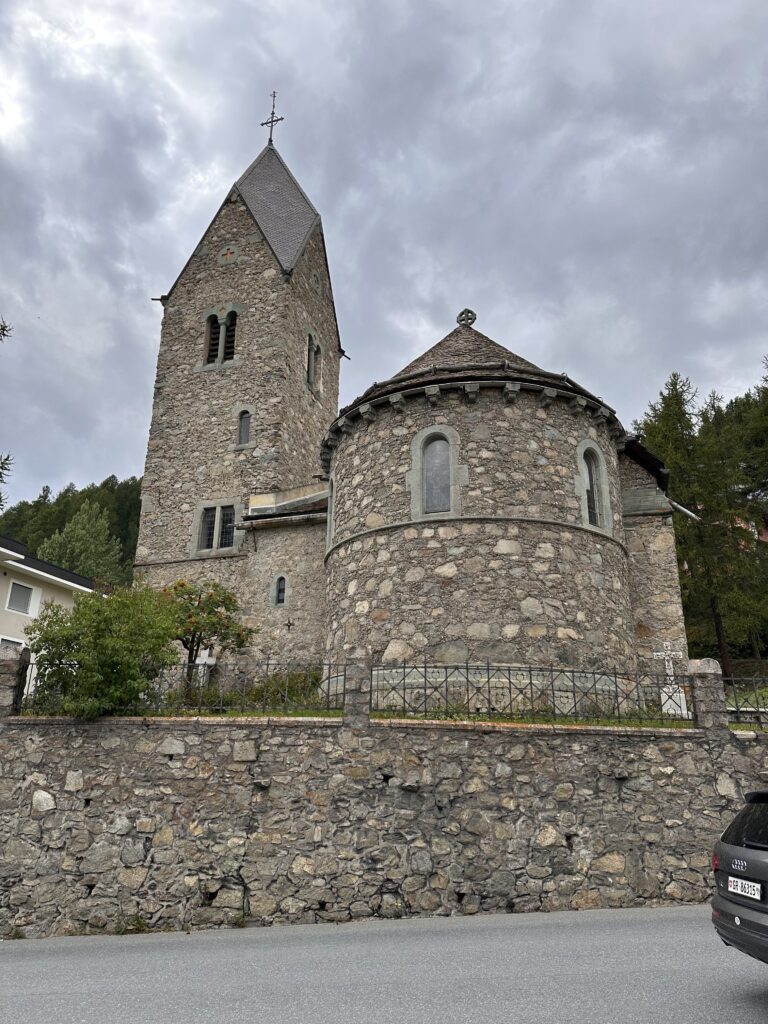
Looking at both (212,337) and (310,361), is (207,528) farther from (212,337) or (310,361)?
(310,361)

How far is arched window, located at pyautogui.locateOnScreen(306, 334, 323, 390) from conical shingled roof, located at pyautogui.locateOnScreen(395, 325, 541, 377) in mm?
10611

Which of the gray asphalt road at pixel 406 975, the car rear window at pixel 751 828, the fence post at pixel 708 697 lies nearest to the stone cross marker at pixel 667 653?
the fence post at pixel 708 697

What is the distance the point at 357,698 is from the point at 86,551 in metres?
38.6

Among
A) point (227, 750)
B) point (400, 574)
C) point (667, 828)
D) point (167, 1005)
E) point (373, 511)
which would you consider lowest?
point (167, 1005)

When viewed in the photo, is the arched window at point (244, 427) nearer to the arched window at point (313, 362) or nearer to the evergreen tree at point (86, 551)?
the arched window at point (313, 362)

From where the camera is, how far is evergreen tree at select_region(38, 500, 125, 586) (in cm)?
4266

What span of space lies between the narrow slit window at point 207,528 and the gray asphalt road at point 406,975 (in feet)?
49.1

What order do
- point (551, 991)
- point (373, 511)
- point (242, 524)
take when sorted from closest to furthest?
point (551, 991)
point (373, 511)
point (242, 524)

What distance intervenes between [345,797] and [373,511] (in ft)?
20.9

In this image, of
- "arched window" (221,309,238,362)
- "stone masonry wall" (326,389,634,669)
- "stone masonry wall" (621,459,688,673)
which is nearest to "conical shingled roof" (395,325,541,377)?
"stone masonry wall" (326,389,634,669)

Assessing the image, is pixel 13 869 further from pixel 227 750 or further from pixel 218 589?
pixel 218 589

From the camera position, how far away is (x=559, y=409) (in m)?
14.4

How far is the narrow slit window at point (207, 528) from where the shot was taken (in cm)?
2267

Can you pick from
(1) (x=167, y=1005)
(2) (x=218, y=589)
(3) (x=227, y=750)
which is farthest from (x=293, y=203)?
(1) (x=167, y=1005)
